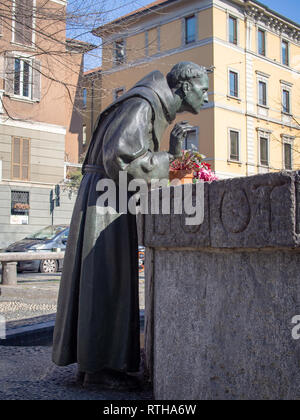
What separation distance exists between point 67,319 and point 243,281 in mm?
1313

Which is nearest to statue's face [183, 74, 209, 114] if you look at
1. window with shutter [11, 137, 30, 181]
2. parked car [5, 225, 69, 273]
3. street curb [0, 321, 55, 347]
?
street curb [0, 321, 55, 347]

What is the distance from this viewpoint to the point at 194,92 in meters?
3.12

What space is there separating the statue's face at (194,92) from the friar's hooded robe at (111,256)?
0.11 m

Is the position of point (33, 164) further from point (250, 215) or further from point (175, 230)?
point (250, 215)

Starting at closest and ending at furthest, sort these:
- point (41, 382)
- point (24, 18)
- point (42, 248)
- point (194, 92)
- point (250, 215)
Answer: point (250, 215), point (41, 382), point (194, 92), point (24, 18), point (42, 248)

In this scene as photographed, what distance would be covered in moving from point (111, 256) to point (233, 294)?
1004 mm

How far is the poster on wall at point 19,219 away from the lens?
23.2m

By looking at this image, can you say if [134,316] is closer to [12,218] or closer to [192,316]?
[192,316]

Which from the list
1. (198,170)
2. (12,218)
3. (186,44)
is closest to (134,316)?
(198,170)

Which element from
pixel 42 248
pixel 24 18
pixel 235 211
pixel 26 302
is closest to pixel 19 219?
pixel 42 248

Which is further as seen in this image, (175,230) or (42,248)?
(42,248)

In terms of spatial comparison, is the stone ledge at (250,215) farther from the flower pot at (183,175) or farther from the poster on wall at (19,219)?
the poster on wall at (19,219)

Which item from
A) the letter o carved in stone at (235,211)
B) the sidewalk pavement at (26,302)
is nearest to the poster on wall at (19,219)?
the sidewalk pavement at (26,302)

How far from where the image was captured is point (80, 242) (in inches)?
117
